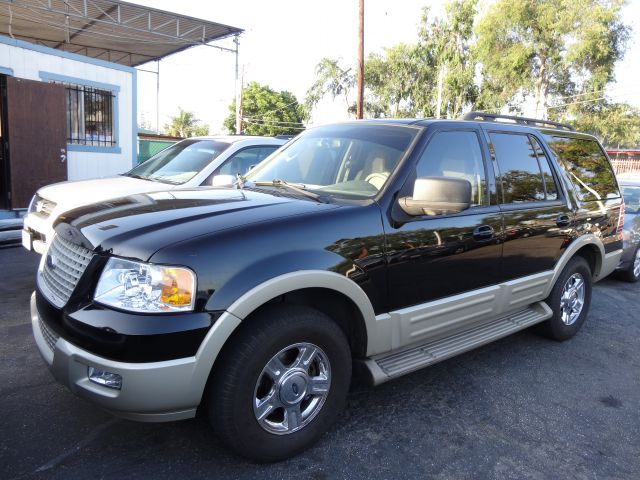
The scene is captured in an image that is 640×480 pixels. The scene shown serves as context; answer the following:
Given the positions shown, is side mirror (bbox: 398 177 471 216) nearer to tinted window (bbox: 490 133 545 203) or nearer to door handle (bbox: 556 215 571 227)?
tinted window (bbox: 490 133 545 203)

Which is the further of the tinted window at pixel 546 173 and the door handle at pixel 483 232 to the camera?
the tinted window at pixel 546 173

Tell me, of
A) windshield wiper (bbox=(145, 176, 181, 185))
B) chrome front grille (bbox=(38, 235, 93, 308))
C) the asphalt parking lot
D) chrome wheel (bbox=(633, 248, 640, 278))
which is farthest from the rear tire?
windshield wiper (bbox=(145, 176, 181, 185))

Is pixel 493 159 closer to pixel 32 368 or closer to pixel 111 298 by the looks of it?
pixel 111 298

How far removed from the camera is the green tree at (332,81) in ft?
135

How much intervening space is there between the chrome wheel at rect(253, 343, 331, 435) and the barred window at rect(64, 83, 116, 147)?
35.0 feet

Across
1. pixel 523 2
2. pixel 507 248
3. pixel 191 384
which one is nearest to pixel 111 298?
pixel 191 384

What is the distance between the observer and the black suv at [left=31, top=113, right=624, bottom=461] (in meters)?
2.26

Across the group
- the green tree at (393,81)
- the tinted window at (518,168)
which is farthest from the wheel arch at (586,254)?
the green tree at (393,81)

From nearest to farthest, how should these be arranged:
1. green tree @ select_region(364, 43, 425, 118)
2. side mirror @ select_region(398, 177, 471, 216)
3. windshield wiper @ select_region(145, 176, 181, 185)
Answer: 1. side mirror @ select_region(398, 177, 471, 216)
2. windshield wiper @ select_region(145, 176, 181, 185)
3. green tree @ select_region(364, 43, 425, 118)

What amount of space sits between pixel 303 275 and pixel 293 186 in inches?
42.3

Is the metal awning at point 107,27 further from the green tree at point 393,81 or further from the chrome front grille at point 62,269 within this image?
the green tree at point 393,81

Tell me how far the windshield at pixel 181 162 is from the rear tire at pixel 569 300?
4.16 meters

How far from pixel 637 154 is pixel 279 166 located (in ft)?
184

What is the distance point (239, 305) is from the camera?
2.34 metres
